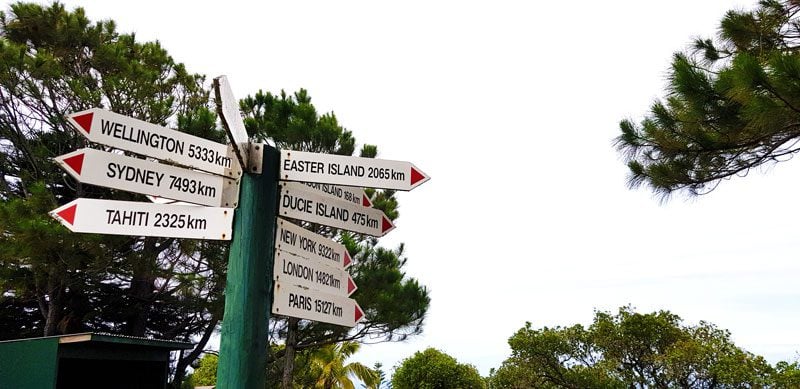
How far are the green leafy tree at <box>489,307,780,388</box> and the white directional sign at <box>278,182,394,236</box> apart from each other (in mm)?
14297

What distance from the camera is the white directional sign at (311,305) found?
3.06 meters

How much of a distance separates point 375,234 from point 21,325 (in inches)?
656

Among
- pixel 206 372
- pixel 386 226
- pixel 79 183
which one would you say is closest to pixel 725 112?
pixel 386 226

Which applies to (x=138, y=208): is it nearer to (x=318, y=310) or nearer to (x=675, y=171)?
(x=318, y=310)

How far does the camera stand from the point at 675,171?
8805mm

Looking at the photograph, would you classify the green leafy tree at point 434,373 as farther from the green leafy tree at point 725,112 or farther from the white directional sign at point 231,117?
the white directional sign at point 231,117

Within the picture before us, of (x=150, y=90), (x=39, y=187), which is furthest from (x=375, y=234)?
(x=150, y=90)

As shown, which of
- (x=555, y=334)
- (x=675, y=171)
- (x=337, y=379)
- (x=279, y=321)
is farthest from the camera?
(x=337, y=379)

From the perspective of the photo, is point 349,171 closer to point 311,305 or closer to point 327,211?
point 327,211

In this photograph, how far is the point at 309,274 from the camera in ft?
10.6

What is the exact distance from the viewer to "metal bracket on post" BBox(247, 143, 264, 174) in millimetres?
3119

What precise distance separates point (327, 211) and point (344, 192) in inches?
8.4

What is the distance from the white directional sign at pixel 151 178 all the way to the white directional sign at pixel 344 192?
20.0 inches

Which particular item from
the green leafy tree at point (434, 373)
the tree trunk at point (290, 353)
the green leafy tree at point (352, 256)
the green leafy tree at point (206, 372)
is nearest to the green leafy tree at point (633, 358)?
the green leafy tree at point (434, 373)
